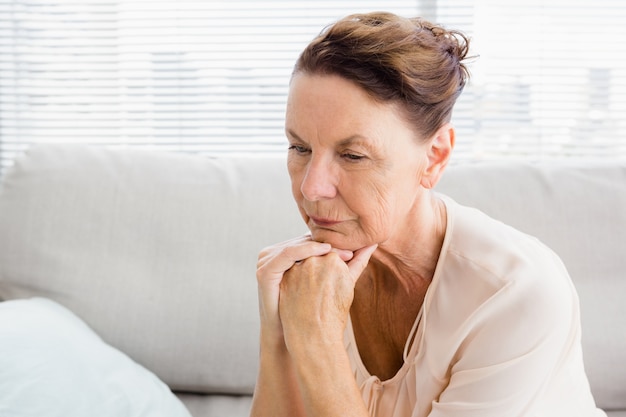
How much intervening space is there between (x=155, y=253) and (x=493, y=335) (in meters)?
1.12

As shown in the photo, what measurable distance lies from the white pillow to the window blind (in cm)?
126

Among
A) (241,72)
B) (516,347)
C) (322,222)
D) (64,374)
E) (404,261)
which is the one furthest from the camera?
(241,72)

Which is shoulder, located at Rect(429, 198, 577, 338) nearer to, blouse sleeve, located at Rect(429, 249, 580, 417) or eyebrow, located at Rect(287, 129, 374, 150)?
blouse sleeve, located at Rect(429, 249, 580, 417)

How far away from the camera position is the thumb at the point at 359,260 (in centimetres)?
134

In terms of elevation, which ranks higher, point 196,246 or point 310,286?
point 310,286

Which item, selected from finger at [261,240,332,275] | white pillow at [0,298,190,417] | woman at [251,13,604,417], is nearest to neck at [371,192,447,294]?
woman at [251,13,604,417]

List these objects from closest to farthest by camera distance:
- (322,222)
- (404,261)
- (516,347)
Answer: (516,347) < (322,222) < (404,261)

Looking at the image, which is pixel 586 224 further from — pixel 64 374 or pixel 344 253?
pixel 64 374

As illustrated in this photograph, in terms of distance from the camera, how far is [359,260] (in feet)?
4.41

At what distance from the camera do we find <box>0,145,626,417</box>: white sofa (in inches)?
77.6

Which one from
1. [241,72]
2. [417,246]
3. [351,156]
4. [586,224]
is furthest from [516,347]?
[241,72]

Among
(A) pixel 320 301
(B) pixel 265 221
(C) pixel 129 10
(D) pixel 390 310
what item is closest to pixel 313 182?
(A) pixel 320 301

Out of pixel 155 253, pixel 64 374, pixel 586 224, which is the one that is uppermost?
pixel 586 224

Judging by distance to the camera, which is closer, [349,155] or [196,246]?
[349,155]
